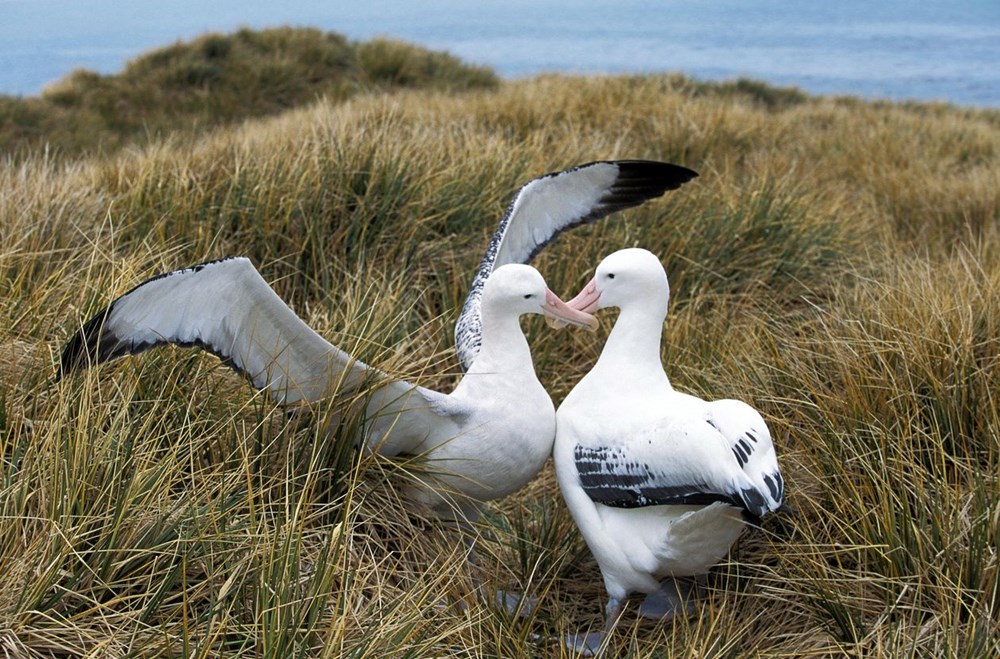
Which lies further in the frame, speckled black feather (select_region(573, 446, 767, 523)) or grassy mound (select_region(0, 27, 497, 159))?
grassy mound (select_region(0, 27, 497, 159))

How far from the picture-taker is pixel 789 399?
12.0ft

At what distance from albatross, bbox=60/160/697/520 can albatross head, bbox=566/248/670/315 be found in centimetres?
14

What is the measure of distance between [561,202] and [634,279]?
132 cm

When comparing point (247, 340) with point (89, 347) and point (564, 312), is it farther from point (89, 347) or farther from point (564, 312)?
point (564, 312)

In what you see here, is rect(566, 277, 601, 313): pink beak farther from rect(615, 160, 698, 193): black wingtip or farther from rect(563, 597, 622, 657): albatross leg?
rect(615, 160, 698, 193): black wingtip

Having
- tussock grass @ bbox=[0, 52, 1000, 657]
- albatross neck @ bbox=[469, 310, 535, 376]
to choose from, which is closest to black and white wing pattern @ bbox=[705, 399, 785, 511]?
tussock grass @ bbox=[0, 52, 1000, 657]

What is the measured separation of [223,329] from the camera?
10.2 feet

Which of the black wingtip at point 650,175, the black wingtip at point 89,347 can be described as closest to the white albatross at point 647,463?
the black wingtip at point 650,175

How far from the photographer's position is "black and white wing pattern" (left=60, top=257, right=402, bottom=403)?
9.54 feet

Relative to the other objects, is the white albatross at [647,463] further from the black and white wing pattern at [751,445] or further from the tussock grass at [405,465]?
the tussock grass at [405,465]

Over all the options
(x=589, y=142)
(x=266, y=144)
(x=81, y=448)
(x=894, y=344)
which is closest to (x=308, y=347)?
(x=81, y=448)

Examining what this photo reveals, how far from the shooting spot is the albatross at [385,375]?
296 cm

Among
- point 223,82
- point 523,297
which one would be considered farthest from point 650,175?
point 223,82

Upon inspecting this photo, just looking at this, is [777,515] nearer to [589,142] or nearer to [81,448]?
[81,448]
